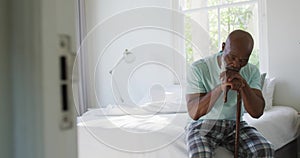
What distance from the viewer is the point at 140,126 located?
1973 mm

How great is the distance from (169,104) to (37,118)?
2.28m

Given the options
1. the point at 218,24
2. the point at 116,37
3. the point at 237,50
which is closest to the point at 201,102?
the point at 237,50

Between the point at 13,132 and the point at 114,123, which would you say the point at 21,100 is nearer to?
the point at 13,132

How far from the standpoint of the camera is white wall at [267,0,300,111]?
283 cm

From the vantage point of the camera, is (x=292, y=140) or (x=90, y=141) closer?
(x=90, y=141)

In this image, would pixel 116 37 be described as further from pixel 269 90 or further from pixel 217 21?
pixel 269 90

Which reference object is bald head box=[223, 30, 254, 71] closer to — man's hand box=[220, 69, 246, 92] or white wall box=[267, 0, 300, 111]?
man's hand box=[220, 69, 246, 92]

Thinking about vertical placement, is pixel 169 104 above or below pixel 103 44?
below

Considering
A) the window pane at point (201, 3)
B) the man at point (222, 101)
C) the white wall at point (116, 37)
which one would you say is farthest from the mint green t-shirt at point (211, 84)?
the window pane at point (201, 3)

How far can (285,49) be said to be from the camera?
288 cm

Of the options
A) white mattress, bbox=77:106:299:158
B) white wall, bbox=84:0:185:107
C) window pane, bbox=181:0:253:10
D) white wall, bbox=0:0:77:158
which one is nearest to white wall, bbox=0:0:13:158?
white wall, bbox=0:0:77:158

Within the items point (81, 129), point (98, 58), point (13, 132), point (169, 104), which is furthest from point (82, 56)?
point (13, 132)

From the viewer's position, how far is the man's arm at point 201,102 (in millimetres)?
1708

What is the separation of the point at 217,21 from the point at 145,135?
5.99 ft
